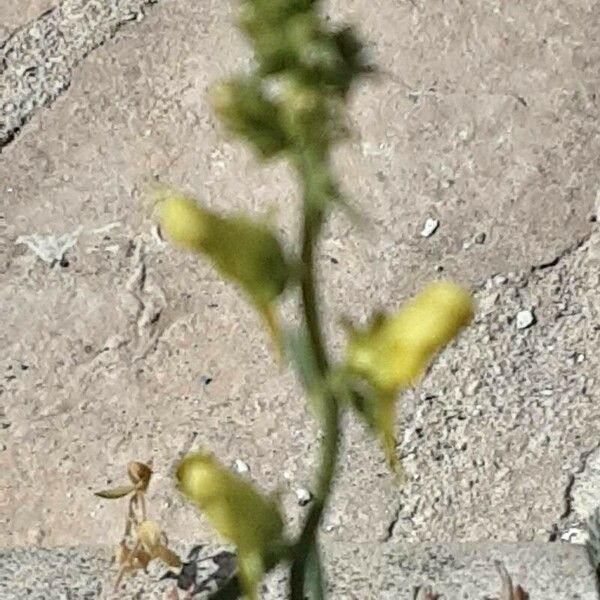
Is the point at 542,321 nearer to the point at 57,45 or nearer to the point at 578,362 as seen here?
the point at 578,362

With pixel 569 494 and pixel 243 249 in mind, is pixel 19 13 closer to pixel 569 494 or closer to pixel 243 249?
pixel 569 494

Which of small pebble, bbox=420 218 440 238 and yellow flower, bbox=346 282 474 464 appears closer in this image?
yellow flower, bbox=346 282 474 464

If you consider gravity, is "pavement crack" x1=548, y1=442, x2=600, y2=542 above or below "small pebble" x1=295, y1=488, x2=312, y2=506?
below

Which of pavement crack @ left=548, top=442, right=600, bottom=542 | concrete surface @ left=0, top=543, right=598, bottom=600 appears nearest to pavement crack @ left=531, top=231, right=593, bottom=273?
pavement crack @ left=548, top=442, right=600, bottom=542

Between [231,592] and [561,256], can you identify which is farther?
[561,256]

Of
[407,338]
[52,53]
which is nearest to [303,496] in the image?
[52,53]

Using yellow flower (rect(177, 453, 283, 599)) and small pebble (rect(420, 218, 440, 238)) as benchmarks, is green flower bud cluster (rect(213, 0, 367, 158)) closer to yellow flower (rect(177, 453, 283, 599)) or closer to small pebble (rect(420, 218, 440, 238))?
yellow flower (rect(177, 453, 283, 599))

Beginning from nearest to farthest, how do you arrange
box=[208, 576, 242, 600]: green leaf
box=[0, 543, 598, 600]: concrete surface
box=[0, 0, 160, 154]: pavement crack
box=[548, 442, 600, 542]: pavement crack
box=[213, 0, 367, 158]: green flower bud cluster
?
box=[213, 0, 367, 158]: green flower bud cluster, box=[208, 576, 242, 600]: green leaf, box=[0, 543, 598, 600]: concrete surface, box=[548, 442, 600, 542]: pavement crack, box=[0, 0, 160, 154]: pavement crack
